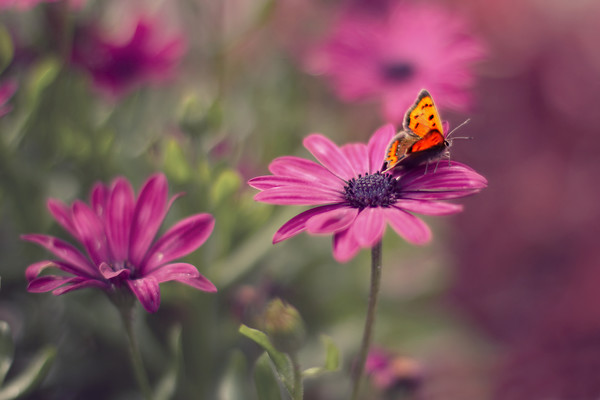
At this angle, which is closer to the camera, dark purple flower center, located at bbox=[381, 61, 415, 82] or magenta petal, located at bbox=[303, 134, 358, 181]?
magenta petal, located at bbox=[303, 134, 358, 181]

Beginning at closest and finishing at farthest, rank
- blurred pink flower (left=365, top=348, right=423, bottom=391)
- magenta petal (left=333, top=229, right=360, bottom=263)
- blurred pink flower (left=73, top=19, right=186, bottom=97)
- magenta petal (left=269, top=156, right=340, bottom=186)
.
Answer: magenta petal (left=333, top=229, right=360, bottom=263)
magenta petal (left=269, top=156, right=340, bottom=186)
blurred pink flower (left=365, top=348, right=423, bottom=391)
blurred pink flower (left=73, top=19, right=186, bottom=97)

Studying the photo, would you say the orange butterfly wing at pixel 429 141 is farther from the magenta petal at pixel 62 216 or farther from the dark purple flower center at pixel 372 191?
the magenta petal at pixel 62 216

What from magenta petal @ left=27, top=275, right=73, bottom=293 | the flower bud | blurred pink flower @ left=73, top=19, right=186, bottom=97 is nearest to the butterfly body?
the flower bud

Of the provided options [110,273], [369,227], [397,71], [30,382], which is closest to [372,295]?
[369,227]

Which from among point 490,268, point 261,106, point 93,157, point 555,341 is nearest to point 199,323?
point 93,157

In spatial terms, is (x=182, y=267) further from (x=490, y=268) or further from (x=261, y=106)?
(x=490, y=268)

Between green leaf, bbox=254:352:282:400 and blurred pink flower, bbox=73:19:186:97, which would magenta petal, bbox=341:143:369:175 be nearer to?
green leaf, bbox=254:352:282:400

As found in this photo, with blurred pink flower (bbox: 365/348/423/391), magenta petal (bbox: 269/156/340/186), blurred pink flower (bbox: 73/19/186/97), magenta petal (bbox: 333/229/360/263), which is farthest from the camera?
blurred pink flower (bbox: 73/19/186/97)
